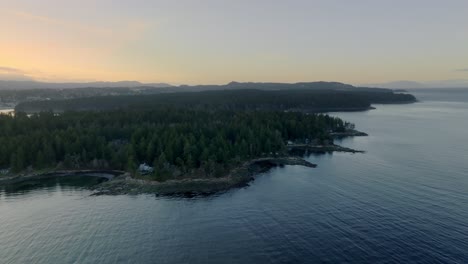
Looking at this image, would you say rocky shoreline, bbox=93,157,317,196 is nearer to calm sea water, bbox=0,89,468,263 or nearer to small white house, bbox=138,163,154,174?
small white house, bbox=138,163,154,174

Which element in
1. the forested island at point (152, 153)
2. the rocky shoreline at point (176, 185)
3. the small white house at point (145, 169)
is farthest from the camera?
the small white house at point (145, 169)

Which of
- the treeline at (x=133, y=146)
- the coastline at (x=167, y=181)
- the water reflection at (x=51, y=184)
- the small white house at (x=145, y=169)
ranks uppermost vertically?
the treeline at (x=133, y=146)

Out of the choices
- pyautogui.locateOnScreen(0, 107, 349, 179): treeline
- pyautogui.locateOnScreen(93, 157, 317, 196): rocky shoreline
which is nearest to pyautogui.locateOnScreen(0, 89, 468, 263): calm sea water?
pyautogui.locateOnScreen(93, 157, 317, 196): rocky shoreline

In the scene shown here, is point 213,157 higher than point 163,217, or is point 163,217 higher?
point 213,157

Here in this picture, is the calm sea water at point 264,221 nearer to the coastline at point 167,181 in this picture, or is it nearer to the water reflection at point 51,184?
the water reflection at point 51,184

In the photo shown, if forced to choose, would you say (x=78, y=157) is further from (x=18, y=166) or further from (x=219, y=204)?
(x=219, y=204)

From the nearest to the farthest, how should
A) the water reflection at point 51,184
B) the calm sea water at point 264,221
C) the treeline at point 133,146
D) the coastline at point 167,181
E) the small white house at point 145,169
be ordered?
1. the calm sea water at point 264,221
2. the coastline at point 167,181
3. the water reflection at point 51,184
4. the small white house at point 145,169
5. the treeline at point 133,146

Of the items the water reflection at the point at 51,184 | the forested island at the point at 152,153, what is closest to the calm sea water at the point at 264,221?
the water reflection at the point at 51,184

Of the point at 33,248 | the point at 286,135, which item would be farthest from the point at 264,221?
the point at 286,135

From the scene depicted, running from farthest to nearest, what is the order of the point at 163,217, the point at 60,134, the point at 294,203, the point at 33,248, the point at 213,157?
the point at 60,134
the point at 213,157
the point at 294,203
the point at 163,217
the point at 33,248
